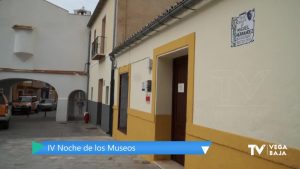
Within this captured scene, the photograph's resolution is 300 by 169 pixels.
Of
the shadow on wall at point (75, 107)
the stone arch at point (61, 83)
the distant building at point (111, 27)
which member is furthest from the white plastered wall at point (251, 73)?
the shadow on wall at point (75, 107)

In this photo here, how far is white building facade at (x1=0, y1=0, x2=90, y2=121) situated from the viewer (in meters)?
21.2

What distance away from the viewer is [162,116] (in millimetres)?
7715

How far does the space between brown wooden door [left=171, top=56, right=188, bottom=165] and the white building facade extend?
1550cm

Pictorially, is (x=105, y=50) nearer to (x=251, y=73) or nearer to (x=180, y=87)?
(x=180, y=87)

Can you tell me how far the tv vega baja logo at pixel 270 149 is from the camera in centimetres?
340

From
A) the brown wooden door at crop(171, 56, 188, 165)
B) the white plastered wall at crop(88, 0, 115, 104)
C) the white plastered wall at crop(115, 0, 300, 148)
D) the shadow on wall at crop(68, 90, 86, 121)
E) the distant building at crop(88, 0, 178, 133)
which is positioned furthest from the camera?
the shadow on wall at crop(68, 90, 86, 121)

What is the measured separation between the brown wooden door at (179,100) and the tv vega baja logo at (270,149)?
331 cm

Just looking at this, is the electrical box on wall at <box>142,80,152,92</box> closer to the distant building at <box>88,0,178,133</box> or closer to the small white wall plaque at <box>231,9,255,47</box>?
the small white wall plaque at <box>231,9,255,47</box>

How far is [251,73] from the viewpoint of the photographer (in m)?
4.03

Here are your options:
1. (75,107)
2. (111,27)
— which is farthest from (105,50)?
(75,107)

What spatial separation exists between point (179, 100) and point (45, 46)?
16.7 meters

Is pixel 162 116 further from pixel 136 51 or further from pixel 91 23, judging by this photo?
pixel 91 23

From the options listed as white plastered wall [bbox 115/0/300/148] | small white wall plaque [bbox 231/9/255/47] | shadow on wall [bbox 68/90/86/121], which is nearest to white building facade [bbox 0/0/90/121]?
shadow on wall [bbox 68/90/86/121]

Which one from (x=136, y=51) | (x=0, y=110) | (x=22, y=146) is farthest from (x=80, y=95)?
(x=136, y=51)
